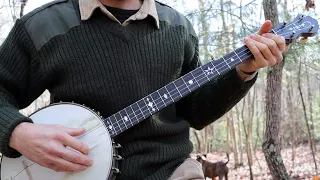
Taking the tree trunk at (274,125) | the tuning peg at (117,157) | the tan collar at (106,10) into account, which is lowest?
the tree trunk at (274,125)

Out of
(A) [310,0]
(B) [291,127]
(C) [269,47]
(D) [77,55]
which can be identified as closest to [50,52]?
(D) [77,55]

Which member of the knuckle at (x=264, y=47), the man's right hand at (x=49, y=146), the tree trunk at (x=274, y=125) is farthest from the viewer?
the tree trunk at (x=274, y=125)

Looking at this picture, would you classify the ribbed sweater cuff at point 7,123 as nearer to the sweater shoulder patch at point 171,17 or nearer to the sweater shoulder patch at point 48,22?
the sweater shoulder patch at point 48,22

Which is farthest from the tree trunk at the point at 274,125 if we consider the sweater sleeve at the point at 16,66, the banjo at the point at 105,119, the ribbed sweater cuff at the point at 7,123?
the ribbed sweater cuff at the point at 7,123

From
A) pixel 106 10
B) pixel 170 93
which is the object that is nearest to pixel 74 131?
pixel 170 93

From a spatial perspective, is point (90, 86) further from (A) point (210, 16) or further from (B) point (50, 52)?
(A) point (210, 16)

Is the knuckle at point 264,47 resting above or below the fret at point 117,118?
above

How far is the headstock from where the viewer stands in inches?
59.8

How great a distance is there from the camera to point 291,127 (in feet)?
36.9

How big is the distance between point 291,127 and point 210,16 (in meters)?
6.74

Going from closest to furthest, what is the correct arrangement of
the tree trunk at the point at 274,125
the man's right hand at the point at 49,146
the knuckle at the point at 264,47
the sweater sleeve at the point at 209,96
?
1. the man's right hand at the point at 49,146
2. the knuckle at the point at 264,47
3. the sweater sleeve at the point at 209,96
4. the tree trunk at the point at 274,125

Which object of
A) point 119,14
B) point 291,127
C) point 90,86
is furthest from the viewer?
point 291,127

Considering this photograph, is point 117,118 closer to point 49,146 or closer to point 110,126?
point 110,126

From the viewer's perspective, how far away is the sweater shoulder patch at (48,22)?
1495 millimetres
